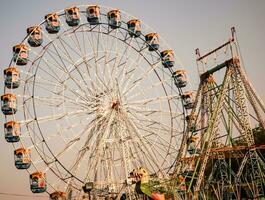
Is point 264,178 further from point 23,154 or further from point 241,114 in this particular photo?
point 23,154

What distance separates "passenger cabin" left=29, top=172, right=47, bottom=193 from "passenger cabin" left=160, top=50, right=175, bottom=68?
580 inches

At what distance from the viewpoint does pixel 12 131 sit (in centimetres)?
2586

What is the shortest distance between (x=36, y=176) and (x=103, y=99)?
729 centimetres

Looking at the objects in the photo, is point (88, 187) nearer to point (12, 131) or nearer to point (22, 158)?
point (22, 158)

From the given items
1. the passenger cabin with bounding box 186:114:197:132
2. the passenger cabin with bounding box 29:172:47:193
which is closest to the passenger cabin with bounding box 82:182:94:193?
the passenger cabin with bounding box 29:172:47:193

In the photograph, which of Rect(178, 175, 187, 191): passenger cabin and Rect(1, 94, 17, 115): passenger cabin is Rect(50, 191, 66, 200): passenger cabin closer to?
Rect(1, 94, 17, 115): passenger cabin

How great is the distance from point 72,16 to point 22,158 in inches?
459

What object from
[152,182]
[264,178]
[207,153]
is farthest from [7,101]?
[264,178]

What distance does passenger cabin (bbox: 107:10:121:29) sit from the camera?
3188 centimetres

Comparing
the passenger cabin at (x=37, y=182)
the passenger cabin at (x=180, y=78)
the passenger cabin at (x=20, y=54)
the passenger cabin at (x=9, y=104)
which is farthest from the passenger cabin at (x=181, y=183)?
the passenger cabin at (x=20, y=54)

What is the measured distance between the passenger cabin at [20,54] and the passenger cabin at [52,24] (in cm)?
244

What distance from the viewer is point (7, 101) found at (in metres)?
26.5

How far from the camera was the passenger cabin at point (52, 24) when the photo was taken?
97.2 ft

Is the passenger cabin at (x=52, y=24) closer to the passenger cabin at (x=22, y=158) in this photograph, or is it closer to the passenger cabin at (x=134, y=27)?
the passenger cabin at (x=134, y=27)
